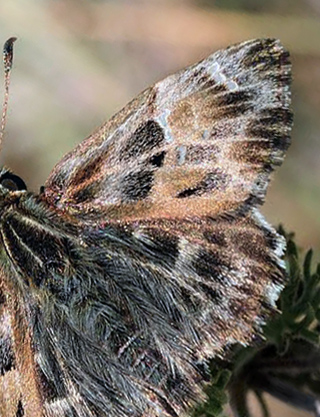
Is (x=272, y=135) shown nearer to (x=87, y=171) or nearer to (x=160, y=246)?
(x=160, y=246)

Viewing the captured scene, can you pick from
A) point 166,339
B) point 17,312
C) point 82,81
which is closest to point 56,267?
point 17,312

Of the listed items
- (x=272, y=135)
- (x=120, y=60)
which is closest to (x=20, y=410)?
(x=272, y=135)

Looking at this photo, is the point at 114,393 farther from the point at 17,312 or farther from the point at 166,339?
the point at 17,312

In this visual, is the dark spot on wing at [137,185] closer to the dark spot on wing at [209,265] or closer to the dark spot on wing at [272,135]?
the dark spot on wing at [209,265]

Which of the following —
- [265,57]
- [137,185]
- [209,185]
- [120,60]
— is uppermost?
[120,60]

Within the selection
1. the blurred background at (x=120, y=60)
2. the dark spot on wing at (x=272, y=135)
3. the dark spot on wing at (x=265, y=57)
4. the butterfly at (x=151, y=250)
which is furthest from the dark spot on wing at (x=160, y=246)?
the blurred background at (x=120, y=60)

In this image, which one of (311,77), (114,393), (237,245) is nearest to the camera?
(114,393)
